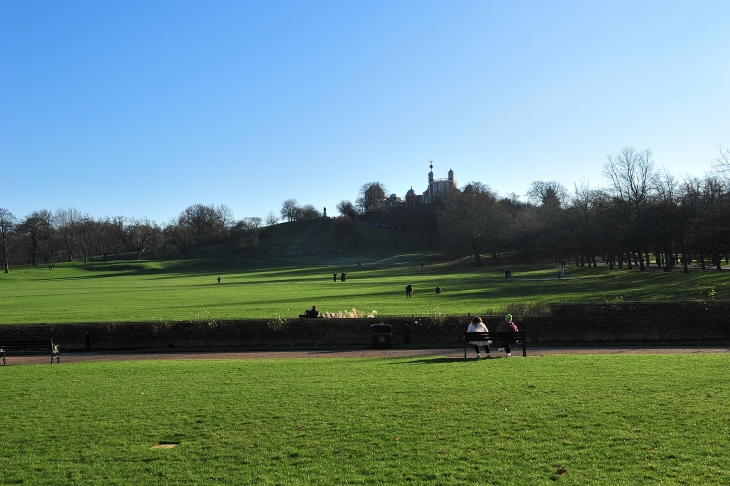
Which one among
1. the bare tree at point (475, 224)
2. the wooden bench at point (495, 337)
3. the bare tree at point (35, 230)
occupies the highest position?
the bare tree at point (35, 230)

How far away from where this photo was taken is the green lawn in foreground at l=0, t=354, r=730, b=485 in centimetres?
636

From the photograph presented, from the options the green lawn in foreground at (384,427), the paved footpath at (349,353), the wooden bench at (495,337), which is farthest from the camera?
the paved footpath at (349,353)

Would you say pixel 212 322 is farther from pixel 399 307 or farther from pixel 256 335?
pixel 399 307

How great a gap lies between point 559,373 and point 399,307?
Result: 16.8 meters

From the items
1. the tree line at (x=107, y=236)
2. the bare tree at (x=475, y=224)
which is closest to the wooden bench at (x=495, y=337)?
the bare tree at (x=475, y=224)

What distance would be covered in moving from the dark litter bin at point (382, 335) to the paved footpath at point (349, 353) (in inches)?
16.6

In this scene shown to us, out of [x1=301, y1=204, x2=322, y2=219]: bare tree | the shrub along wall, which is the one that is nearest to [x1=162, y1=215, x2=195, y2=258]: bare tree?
[x1=301, y1=204, x2=322, y2=219]: bare tree

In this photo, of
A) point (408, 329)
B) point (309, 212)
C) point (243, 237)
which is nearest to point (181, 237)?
point (243, 237)

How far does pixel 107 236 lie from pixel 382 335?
13309 cm

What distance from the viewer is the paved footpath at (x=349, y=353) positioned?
15859 millimetres

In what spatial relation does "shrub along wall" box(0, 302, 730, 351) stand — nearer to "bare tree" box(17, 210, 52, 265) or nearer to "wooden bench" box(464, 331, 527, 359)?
"wooden bench" box(464, 331, 527, 359)

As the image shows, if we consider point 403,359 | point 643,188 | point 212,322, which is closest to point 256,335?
point 212,322

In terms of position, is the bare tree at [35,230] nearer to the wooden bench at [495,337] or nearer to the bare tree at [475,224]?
the bare tree at [475,224]

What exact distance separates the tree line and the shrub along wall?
9752cm
